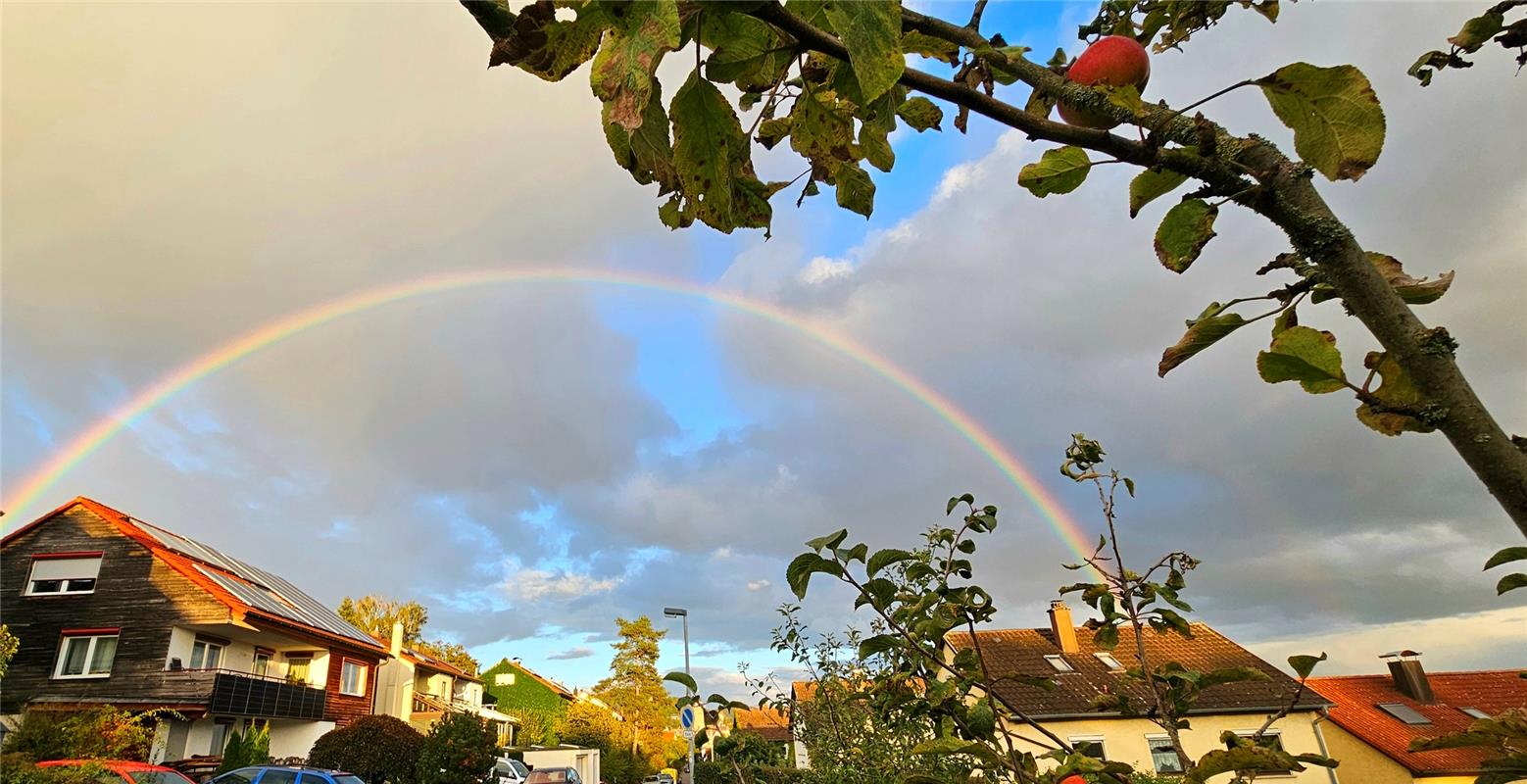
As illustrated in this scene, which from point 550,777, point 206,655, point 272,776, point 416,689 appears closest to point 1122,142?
point 272,776

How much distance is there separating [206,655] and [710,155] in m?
26.1

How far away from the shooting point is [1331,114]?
67 centimetres

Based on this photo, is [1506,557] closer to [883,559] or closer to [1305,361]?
[1305,361]

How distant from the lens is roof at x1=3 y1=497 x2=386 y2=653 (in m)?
20.0

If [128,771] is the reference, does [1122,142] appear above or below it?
above

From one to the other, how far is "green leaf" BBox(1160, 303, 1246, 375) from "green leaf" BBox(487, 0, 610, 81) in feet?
2.25

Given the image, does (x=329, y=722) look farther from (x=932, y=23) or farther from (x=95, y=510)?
(x=932, y=23)

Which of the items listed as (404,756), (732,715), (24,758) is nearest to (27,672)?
(404,756)

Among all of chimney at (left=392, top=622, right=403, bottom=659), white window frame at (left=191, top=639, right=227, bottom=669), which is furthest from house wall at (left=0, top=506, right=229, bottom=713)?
chimney at (left=392, top=622, right=403, bottom=659)

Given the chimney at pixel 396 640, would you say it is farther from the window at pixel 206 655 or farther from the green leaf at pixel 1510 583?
the green leaf at pixel 1510 583

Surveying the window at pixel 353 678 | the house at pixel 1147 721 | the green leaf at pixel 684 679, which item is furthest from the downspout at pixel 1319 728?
the window at pixel 353 678

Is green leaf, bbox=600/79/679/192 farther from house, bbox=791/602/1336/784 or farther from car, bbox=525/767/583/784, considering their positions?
car, bbox=525/767/583/784

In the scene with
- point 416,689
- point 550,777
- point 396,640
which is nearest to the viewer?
point 550,777

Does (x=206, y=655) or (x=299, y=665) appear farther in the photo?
(x=299, y=665)
